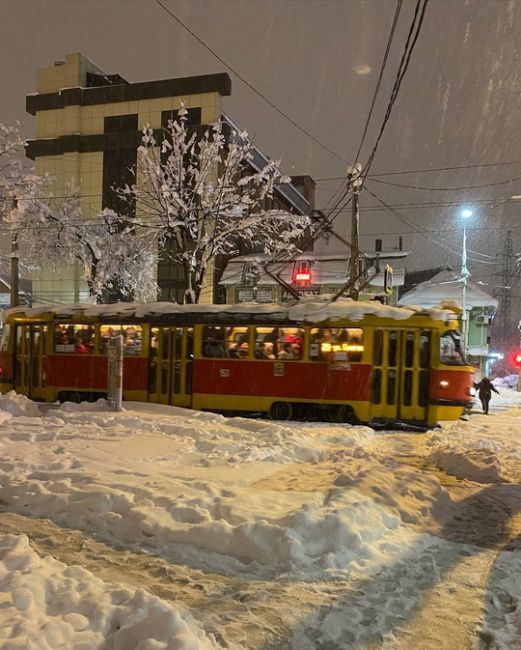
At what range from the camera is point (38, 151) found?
1625 inches

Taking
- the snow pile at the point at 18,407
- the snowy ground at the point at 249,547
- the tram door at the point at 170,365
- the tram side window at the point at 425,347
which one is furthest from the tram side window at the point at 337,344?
the snow pile at the point at 18,407

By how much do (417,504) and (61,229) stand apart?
23999mm

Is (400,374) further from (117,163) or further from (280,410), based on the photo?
(117,163)

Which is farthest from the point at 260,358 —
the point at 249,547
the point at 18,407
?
the point at 249,547

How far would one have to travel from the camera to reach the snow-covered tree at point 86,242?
82.5 feet

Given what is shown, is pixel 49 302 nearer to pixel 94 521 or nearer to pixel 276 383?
pixel 276 383

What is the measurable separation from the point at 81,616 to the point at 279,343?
10767 millimetres

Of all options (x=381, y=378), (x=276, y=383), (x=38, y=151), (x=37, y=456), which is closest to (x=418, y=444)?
(x=381, y=378)

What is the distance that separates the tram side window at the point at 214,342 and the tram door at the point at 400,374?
396 centimetres

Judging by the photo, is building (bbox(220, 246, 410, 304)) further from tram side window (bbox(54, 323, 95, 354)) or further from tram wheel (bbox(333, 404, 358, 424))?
tram wheel (bbox(333, 404, 358, 424))

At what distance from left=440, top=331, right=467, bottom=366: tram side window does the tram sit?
25 millimetres

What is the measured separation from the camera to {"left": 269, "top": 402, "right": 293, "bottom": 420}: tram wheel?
559 inches

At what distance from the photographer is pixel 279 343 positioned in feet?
46.2

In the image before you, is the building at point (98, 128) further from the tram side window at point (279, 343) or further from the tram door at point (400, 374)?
the tram door at point (400, 374)
